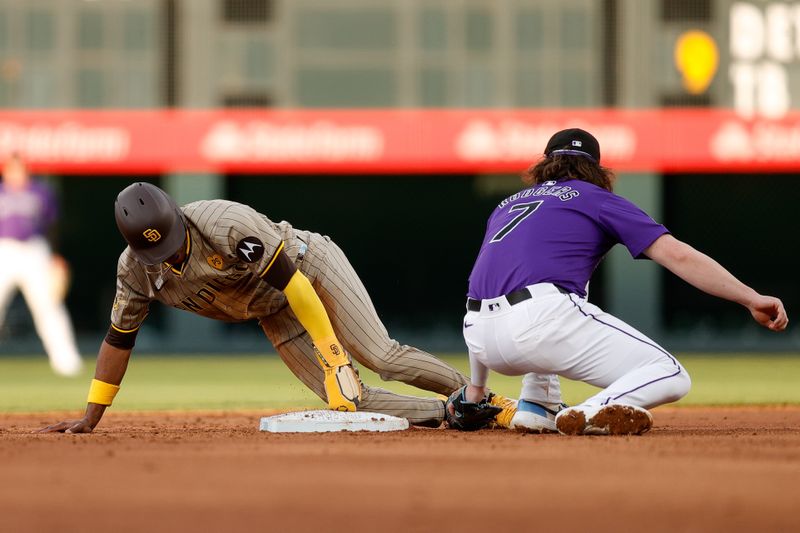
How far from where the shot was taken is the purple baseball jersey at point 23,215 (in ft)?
42.7

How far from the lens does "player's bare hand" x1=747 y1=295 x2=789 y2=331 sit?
5.10 m

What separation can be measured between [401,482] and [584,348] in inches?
59.6

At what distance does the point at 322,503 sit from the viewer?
3680mm

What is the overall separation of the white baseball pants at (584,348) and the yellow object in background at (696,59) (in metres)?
13.5

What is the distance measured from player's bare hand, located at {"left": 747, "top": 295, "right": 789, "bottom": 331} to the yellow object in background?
44.6 ft

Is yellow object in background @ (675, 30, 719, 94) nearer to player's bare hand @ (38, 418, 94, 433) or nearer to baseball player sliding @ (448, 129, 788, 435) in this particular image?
baseball player sliding @ (448, 129, 788, 435)

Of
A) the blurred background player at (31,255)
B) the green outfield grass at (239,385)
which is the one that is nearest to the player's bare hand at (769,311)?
the green outfield grass at (239,385)

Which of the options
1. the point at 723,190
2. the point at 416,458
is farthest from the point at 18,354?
the point at 416,458

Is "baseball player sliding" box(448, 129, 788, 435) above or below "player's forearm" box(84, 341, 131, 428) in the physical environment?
above

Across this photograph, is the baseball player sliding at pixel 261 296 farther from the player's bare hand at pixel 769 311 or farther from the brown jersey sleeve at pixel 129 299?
the player's bare hand at pixel 769 311

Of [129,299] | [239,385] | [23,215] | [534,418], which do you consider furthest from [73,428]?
[23,215]

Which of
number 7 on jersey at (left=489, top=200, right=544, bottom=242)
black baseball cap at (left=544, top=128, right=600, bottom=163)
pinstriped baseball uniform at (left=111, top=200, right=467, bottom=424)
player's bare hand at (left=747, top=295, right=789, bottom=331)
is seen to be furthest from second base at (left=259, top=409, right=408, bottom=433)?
player's bare hand at (left=747, top=295, right=789, bottom=331)

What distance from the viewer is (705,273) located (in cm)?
520

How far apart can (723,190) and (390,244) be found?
5086 mm
